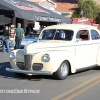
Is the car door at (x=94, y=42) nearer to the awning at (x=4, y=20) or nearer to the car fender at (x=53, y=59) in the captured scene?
the car fender at (x=53, y=59)

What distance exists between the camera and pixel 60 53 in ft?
30.0

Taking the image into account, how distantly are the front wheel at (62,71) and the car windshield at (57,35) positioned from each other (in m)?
1.04

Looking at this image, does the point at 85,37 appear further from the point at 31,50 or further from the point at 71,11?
the point at 71,11

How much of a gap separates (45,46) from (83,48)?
1.42m

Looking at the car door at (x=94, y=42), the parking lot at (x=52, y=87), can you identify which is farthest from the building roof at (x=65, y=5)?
the parking lot at (x=52, y=87)

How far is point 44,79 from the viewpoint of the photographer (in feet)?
31.2

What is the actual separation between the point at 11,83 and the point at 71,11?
35.5 m

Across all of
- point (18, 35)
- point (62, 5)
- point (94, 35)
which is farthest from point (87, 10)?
point (94, 35)

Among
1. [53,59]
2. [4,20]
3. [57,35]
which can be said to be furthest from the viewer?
[4,20]


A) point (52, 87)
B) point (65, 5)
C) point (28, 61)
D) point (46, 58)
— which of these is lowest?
point (52, 87)

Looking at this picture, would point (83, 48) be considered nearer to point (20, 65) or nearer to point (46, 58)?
point (46, 58)

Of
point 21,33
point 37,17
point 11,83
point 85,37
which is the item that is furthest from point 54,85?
point 37,17

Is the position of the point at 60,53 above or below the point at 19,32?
below

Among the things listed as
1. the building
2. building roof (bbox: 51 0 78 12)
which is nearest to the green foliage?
the building
